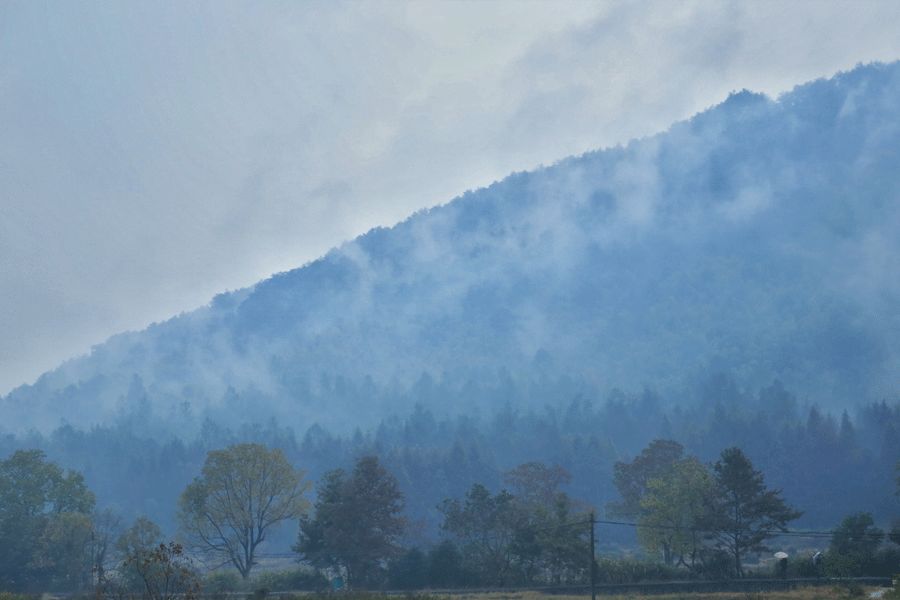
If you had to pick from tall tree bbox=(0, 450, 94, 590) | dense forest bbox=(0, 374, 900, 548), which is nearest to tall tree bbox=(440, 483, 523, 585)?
tall tree bbox=(0, 450, 94, 590)

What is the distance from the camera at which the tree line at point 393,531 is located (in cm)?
6412

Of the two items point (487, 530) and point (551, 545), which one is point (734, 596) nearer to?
point (551, 545)

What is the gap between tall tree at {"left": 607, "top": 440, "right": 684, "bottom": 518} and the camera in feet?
350

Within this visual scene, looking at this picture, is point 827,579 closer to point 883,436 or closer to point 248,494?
point 248,494

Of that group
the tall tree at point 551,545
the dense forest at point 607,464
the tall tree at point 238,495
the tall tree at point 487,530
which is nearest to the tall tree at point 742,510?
the tall tree at point 551,545

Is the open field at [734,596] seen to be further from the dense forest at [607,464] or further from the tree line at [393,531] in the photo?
the dense forest at [607,464]

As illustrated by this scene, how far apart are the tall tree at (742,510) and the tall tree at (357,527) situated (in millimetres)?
25680

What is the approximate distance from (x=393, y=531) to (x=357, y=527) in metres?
3.08

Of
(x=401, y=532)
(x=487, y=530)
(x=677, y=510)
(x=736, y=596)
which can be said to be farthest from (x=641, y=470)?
(x=736, y=596)

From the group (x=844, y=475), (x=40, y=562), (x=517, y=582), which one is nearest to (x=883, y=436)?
(x=844, y=475)

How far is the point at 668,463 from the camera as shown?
10894 cm

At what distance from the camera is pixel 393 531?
71500mm

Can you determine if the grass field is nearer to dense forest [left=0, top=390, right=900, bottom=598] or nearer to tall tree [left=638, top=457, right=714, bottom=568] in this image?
dense forest [left=0, top=390, right=900, bottom=598]

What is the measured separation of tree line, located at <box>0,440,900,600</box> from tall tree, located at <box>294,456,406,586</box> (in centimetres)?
11
